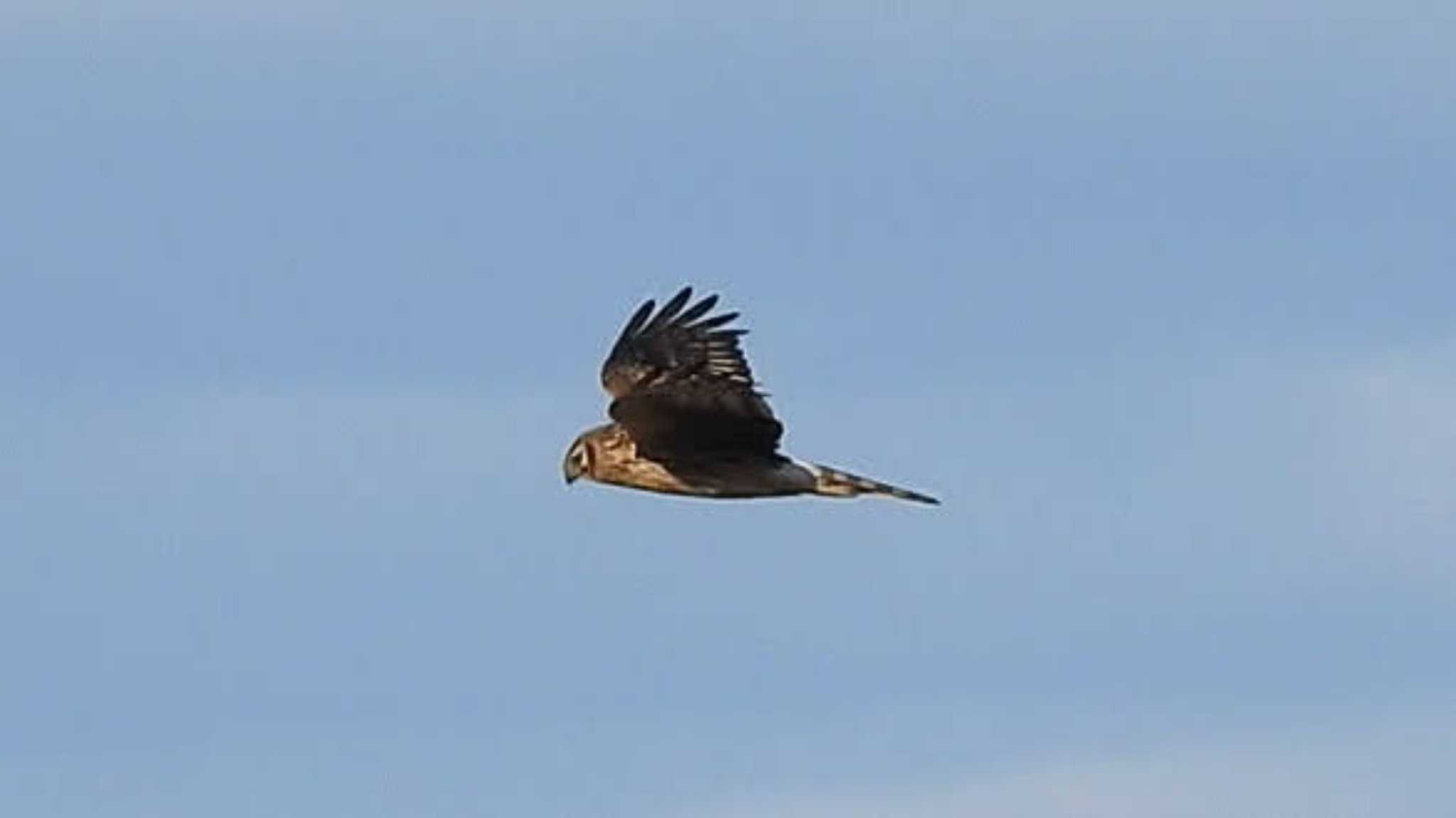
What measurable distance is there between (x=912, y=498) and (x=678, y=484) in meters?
2.34

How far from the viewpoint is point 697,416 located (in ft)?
129

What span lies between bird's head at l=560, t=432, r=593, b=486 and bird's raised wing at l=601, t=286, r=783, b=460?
0.83m

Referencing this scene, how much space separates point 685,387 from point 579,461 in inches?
66.8

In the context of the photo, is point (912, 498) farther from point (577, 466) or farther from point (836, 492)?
point (577, 466)

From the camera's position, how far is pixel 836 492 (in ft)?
129

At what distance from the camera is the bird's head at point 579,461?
40.5 m

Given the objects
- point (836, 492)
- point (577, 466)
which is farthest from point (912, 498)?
point (577, 466)

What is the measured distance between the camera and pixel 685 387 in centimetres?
3941

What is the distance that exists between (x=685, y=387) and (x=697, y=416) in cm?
30

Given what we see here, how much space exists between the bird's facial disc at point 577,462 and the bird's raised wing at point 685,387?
866 millimetres

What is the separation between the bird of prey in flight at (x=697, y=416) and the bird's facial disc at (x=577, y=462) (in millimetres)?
623

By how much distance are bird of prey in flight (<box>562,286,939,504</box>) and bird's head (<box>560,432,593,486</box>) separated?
613mm

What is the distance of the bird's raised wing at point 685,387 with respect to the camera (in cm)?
3897

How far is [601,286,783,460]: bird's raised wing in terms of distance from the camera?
128 feet
